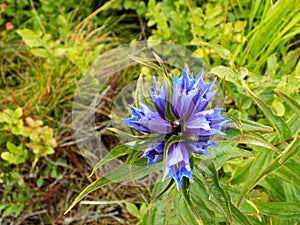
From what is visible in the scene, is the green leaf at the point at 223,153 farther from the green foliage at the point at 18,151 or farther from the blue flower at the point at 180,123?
the green foliage at the point at 18,151

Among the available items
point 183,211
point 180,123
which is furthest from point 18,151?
point 180,123

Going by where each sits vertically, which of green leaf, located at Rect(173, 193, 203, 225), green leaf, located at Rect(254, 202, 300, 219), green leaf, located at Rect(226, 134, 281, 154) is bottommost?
green leaf, located at Rect(254, 202, 300, 219)

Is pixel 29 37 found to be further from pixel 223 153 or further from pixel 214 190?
pixel 214 190

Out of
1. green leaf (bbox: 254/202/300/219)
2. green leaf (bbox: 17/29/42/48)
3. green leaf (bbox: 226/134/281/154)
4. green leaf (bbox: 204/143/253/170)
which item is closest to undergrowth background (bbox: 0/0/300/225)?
green leaf (bbox: 17/29/42/48)

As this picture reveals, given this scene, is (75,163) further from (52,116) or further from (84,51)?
(84,51)

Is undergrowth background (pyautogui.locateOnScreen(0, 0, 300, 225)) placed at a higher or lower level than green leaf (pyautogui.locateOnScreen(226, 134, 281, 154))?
lower

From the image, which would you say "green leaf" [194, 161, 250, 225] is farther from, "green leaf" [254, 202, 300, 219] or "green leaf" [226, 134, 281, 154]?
"green leaf" [254, 202, 300, 219]
